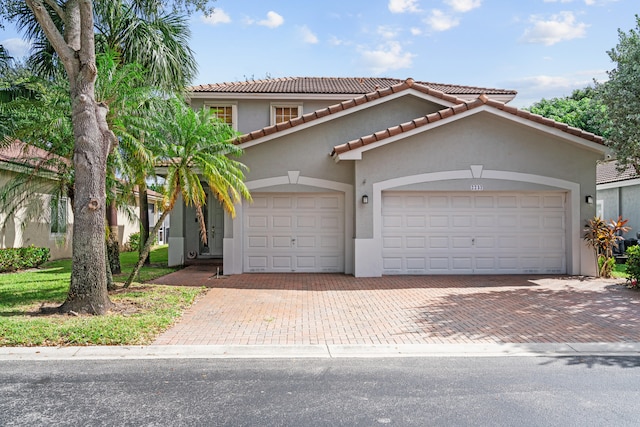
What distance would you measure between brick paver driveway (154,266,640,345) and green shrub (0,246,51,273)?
5226 mm

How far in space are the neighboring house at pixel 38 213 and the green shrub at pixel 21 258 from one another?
79 cm

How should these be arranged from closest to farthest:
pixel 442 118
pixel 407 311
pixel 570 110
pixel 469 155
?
pixel 407 311 → pixel 442 118 → pixel 469 155 → pixel 570 110

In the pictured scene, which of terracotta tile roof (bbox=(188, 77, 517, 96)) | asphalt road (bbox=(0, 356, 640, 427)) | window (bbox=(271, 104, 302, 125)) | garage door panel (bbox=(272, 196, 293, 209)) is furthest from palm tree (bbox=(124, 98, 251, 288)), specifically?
window (bbox=(271, 104, 302, 125))

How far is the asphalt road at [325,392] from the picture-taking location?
4.66 metres

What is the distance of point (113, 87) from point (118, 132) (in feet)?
3.01

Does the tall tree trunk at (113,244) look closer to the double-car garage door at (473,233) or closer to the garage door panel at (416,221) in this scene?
the double-car garage door at (473,233)

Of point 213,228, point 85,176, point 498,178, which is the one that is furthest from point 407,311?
point 213,228

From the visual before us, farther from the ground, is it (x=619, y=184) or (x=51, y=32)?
(x=51, y=32)

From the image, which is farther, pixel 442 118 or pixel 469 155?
pixel 469 155

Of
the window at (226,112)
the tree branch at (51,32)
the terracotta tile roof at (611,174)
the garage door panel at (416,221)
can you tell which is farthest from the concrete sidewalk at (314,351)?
the terracotta tile roof at (611,174)

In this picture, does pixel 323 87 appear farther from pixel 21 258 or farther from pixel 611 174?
pixel 611 174

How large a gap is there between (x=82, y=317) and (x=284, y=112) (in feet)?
40.6

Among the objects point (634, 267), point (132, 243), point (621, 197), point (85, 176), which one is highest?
point (621, 197)

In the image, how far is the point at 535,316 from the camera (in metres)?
9.00
